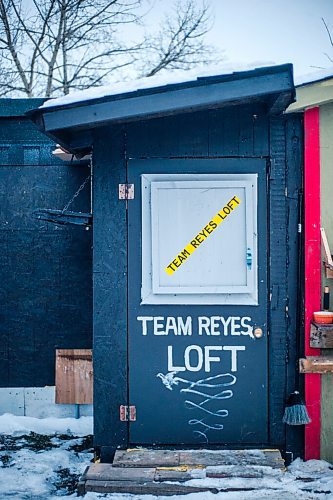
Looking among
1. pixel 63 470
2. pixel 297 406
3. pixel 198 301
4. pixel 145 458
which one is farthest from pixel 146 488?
pixel 198 301

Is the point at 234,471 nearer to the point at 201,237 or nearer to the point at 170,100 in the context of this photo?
the point at 201,237

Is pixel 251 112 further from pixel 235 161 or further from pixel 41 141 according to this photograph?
pixel 41 141

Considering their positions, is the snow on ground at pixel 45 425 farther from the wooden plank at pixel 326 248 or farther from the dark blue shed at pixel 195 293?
the wooden plank at pixel 326 248

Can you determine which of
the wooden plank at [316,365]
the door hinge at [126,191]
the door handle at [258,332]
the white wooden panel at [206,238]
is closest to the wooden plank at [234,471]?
the wooden plank at [316,365]

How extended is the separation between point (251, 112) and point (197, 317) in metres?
1.69

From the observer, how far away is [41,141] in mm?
6398

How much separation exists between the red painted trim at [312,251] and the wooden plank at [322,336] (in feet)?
0.36

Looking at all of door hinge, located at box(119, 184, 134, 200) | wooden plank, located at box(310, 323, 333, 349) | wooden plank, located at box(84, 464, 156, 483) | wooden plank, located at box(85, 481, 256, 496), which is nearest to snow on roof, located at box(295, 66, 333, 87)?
door hinge, located at box(119, 184, 134, 200)

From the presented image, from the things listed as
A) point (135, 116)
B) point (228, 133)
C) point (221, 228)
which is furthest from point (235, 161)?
point (135, 116)

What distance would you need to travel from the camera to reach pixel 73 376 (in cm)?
614

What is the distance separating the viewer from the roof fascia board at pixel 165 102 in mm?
4051

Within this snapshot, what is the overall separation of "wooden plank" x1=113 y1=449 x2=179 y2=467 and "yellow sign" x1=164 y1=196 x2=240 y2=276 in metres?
1.40

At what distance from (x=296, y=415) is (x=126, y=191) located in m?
2.16

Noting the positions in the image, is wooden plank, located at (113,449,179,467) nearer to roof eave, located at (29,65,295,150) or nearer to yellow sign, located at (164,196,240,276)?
yellow sign, located at (164,196,240,276)
